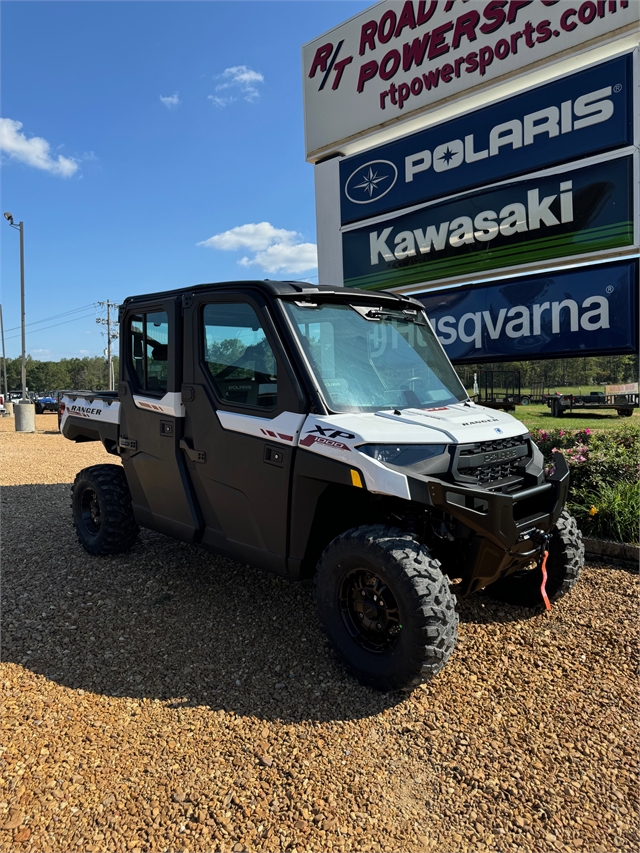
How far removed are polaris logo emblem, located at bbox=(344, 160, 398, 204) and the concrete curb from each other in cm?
498

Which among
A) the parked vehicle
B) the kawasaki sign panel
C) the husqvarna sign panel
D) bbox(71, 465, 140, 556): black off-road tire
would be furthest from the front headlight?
the parked vehicle

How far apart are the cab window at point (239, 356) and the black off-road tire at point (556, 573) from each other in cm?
211

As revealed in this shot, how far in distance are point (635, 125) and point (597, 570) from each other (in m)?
4.18

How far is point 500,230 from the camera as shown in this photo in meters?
6.27

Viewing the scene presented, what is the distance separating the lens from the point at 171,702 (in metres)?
3.03

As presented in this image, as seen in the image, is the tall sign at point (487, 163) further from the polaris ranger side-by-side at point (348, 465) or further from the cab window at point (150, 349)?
the cab window at point (150, 349)

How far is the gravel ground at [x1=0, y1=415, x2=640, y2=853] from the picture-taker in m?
2.22

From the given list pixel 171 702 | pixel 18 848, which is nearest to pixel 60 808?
pixel 18 848

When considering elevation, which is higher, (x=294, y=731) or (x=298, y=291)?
(x=298, y=291)

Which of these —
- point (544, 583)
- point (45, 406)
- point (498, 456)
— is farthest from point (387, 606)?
point (45, 406)

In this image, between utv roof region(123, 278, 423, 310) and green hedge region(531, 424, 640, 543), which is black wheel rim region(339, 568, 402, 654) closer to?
utv roof region(123, 278, 423, 310)

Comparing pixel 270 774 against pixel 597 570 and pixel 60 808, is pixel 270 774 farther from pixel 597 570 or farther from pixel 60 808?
pixel 597 570

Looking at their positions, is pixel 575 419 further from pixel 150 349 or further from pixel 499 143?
pixel 150 349

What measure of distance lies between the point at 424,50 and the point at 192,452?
5.97 meters
